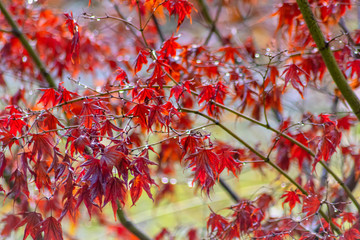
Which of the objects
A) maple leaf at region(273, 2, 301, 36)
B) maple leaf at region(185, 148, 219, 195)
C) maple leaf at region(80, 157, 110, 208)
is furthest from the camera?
maple leaf at region(273, 2, 301, 36)

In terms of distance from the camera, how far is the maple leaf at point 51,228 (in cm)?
129

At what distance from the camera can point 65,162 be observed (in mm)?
1215

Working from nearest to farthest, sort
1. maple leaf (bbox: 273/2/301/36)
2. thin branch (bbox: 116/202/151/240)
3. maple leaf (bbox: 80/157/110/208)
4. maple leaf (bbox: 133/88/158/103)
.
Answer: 1. maple leaf (bbox: 80/157/110/208)
2. maple leaf (bbox: 133/88/158/103)
3. maple leaf (bbox: 273/2/301/36)
4. thin branch (bbox: 116/202/151/240)

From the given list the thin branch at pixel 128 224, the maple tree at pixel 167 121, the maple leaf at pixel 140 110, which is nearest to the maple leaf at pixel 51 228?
the maple tree at pixel 167 121

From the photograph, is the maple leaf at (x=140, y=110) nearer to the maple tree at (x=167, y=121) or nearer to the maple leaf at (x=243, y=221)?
the maple tree at (x=167, y=121)

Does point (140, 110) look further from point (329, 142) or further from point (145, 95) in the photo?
point (329, 142)

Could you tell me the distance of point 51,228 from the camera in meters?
1.29

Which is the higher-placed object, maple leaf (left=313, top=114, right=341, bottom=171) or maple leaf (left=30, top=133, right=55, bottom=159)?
maple leaf (left=30, top=133, right=55, bottom=159)

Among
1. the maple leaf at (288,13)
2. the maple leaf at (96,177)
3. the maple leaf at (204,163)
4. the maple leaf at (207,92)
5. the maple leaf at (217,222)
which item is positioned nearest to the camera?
the maple leaf at (96,177)

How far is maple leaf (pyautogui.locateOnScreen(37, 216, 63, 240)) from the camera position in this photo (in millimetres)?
1290

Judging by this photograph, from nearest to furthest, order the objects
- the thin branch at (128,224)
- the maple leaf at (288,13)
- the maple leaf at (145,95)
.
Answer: the maple leaf at (145,95), the maple leaf at (288,13), the thin branch at (128,224)

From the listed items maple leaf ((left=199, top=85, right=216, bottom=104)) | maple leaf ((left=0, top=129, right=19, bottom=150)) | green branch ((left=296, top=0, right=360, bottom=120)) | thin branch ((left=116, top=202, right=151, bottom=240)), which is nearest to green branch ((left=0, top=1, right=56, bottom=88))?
thin branch ((left=116, top=202, right=151, bottom=240))

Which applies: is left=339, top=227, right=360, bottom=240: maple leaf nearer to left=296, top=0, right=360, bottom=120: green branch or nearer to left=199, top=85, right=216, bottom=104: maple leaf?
left=296, top=0, right=360, bottom=120: green branch

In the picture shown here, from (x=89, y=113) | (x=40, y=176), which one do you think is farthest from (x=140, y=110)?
(x=40, y=176)
